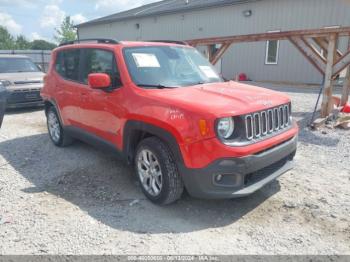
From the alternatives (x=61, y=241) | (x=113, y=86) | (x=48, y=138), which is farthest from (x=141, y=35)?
(x=61, y=241)

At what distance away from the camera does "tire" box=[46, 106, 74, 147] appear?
5.62 m

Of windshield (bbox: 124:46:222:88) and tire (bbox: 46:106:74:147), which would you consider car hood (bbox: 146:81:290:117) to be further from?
tire (bbox: 46:106:74:147)

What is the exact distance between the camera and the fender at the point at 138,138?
3152mm

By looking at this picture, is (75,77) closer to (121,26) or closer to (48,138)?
(48,138)

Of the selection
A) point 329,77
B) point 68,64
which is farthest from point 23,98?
point 329,77

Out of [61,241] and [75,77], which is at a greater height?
[75,77]

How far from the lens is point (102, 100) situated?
4176mm

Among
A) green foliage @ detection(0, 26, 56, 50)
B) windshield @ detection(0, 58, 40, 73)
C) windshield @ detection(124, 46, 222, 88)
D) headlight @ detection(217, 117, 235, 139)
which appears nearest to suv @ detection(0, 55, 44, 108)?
windshield @ detection(0, 58, 40, 73)

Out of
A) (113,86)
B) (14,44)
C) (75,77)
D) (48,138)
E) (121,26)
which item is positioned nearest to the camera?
(113,86)

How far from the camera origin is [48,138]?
6.47 m

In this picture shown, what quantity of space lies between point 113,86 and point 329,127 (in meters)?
5.02

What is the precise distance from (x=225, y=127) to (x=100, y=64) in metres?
2.27

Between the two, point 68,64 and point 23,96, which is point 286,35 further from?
point 23,96

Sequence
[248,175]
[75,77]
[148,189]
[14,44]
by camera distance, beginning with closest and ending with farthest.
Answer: [248,175]
[148,189]
[75,77]
[14,44]
